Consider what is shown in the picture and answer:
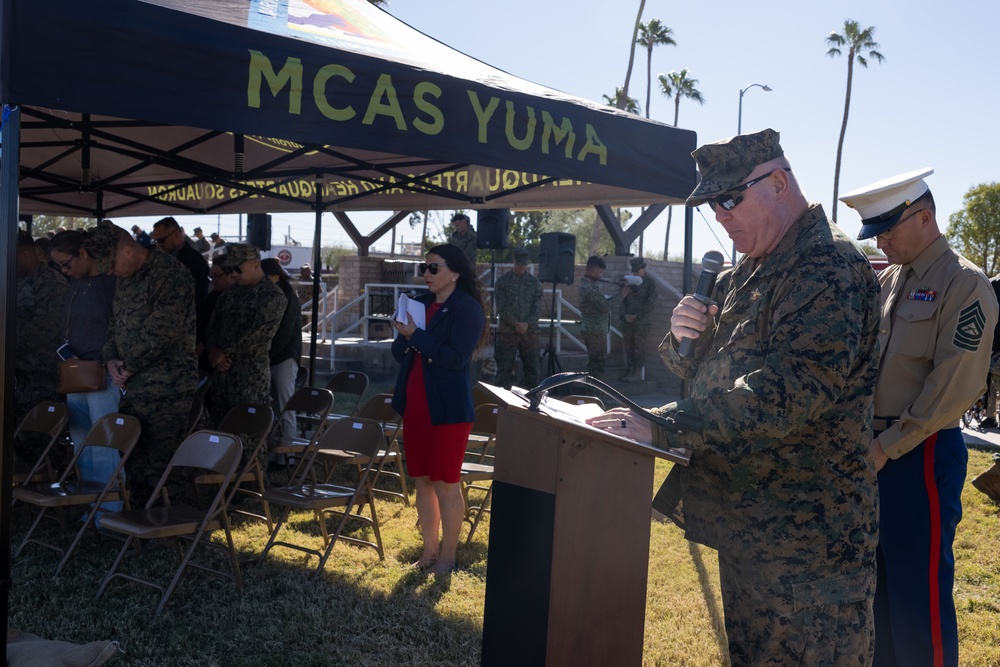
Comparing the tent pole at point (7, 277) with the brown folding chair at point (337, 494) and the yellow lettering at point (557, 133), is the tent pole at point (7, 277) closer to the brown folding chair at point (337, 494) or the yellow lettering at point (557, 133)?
the brown folding chair at point (337, 494)

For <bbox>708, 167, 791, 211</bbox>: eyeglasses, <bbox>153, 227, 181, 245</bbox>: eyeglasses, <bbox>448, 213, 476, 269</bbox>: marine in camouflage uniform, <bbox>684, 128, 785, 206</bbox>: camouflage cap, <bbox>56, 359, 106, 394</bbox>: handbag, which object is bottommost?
<bbox>56, 359, 106, 394</bbox>: handbag

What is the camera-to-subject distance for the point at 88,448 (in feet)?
18.2

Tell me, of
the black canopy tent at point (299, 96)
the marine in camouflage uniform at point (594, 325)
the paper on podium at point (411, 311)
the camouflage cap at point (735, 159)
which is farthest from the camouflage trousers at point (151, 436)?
the marine in camouflage uniform at point (594, 325)

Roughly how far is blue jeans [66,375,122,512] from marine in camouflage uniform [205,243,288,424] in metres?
0.89

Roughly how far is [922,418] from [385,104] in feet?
8.62

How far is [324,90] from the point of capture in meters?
3.79

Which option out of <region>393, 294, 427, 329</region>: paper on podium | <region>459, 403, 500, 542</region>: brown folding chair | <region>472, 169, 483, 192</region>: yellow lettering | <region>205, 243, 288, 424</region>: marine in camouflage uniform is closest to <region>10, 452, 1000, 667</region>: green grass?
<region>459, 403, 500, 542</region>: brown folding chair

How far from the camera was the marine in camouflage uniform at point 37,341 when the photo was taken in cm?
646

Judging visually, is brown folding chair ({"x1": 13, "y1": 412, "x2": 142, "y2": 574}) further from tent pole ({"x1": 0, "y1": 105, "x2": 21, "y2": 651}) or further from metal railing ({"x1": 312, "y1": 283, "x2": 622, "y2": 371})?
metal railing ({"x1": 312, "y1": 283, "x2": 622, "y2": 371})

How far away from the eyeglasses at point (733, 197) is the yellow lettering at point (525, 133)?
230 cm

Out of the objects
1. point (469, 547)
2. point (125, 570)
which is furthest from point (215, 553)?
point (469, 547)

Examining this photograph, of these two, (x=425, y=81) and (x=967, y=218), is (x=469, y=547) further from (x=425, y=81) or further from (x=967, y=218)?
(x=967, y=218)

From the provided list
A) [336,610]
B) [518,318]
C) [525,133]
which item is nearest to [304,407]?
[336,610]

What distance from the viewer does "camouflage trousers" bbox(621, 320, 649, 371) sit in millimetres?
13477
